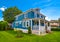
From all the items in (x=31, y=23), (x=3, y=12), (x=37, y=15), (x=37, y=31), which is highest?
(x=3, y=12)

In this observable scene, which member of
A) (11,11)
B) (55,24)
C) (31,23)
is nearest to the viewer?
(31,23)

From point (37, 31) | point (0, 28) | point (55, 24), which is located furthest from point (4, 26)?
point (55, 24)

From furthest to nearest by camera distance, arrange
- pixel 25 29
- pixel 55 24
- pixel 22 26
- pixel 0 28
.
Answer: pixel 55 24
pixel 0 28
pixel 22 26
pixel 25 29

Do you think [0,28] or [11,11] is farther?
[11,11]

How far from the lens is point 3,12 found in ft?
234

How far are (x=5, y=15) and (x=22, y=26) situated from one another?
35787 millimetres

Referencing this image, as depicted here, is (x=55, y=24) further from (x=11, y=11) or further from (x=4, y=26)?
(x=4, y=26)

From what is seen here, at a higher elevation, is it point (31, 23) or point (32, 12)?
point (32, 12)

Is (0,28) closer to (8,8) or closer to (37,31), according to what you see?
(37,31)

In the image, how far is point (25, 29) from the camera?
32.7 meters

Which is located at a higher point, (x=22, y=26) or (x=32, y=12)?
(x=32, y=12)

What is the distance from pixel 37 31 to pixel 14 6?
151 ft

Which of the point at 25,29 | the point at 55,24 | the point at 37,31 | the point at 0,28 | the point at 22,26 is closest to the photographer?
the point at 37,31

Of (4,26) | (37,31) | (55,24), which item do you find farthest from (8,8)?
(37,31)
